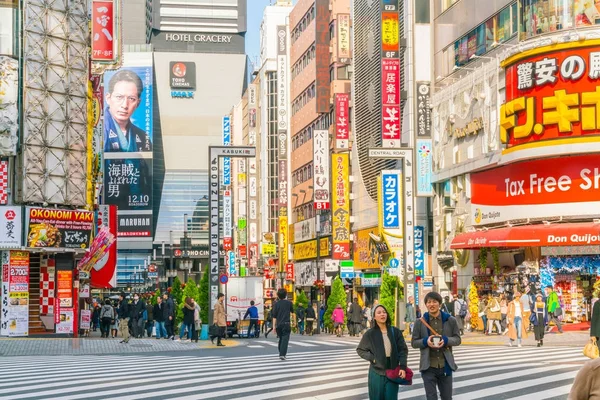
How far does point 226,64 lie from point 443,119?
147 meters

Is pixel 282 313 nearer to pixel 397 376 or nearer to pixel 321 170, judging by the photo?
pixel 397 376

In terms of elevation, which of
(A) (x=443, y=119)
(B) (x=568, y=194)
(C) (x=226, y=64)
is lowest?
(B) (x=568, y=194)

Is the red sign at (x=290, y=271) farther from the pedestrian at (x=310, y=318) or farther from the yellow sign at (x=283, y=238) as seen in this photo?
the pedestrian at (x=310, y=318)

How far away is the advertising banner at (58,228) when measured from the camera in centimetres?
4097

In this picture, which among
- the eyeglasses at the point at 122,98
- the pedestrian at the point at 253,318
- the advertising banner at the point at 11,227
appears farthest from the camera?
the eyeglasses at the point at 122,98

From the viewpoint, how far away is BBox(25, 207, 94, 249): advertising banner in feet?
134

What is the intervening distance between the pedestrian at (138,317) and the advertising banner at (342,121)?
914 inches

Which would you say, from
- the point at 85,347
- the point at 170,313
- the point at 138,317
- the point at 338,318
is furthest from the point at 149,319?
the point at 85,347

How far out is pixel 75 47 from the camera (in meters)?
44.0

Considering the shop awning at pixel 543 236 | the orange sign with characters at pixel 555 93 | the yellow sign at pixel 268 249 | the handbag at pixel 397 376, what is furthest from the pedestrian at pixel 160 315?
the yellow sign at pixel 268 249

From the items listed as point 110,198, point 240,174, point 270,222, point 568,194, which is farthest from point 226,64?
point 568,194

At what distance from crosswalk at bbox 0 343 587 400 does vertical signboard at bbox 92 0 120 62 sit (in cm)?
2154

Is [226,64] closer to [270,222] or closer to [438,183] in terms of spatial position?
[270,222]

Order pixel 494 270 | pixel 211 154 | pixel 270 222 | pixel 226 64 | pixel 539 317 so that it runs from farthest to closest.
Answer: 1. pixel 226 64
2. pixel 270 222
3. pixel 494 270
4. pixel 211 154
5. pixel 539 317
